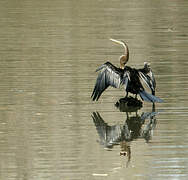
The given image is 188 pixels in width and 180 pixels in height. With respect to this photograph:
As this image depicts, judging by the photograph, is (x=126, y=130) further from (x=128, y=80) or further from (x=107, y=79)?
(x=107, y=79)

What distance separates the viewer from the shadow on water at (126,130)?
32.5 feet

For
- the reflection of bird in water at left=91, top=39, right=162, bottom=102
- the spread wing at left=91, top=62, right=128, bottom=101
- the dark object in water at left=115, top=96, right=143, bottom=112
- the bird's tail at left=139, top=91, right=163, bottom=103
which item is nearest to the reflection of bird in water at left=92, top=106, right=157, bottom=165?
the bird's tail at left=139, top=91, right=163, bottom=103

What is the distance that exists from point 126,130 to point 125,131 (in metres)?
0.06

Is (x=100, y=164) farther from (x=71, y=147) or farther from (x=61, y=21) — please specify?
(x=61, y=21)

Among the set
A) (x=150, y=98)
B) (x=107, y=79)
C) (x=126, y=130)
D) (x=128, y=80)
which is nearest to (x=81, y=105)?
(x=107, y=79)

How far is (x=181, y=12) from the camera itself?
27484 mm

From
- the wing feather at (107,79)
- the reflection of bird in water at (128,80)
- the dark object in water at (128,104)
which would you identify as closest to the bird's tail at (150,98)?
the reflection of bird in water at (128,80)

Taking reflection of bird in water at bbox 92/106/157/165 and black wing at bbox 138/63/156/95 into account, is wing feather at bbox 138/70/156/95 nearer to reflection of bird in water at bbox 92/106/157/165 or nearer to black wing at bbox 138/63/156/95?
black wing at bbox 138/63/156/95

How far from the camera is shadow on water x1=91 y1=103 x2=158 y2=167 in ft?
32.5

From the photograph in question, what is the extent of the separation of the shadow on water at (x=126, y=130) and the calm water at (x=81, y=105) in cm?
1

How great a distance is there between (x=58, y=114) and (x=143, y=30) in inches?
427

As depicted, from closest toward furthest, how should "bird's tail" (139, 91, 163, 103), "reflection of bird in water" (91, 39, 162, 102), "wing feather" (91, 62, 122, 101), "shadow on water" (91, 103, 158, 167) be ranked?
"shadow on water" (91, 103, 158, 167)
"bird's tail" (139, 91, 163, 103)
"reflection of bird in water" (91, 39, 162, 102)
"wing feather" (91, 62, 122, 101)

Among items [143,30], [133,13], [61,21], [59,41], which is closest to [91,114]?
[59,41]

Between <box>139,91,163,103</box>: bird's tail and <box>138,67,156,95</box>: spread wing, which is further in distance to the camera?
<box>138,67,156,95</box>: spread wing
